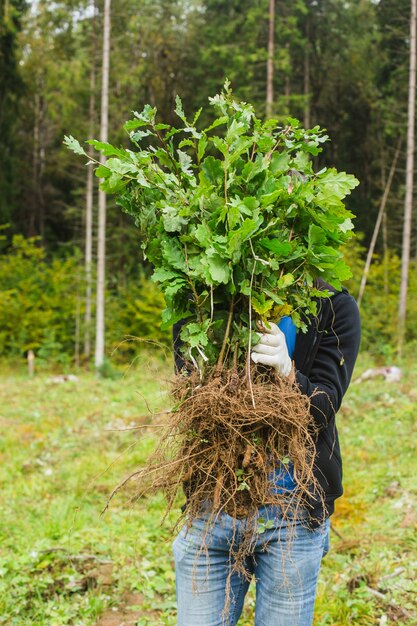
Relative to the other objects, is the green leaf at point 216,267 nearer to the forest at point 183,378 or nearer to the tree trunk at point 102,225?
the forest at point 183,378

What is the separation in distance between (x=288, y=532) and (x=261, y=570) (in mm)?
184

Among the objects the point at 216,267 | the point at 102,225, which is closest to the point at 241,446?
the point at 216,267

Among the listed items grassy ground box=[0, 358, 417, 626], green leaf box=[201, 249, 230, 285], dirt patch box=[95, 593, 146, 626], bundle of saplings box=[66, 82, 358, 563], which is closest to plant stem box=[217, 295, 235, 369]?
bundle of saplings box=[66, 82, 358, 563]

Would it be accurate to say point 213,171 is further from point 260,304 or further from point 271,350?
point 271,350

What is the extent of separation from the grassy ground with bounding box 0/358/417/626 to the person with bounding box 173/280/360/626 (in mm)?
302

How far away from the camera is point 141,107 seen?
2192cm

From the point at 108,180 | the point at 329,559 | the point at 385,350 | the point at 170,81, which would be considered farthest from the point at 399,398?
the point at 170,81

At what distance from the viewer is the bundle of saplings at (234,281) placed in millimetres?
1784

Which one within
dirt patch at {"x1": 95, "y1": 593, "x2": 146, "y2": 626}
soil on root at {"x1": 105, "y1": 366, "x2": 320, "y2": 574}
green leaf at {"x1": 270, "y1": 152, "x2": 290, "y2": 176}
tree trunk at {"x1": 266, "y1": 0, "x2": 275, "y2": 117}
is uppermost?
tree trunk at {"x1": 266, "y1": 0, "x2": 275, "y2": 117}

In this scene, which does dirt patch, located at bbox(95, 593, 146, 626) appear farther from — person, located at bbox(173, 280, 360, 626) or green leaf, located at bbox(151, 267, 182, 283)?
green leaf, located at bbox(151, 267, 182, 283)

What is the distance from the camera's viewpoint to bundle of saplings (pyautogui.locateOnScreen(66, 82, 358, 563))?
1.78 metres

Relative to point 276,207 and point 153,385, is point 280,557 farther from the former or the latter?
point 153,385

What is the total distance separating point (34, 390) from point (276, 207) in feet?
36.2

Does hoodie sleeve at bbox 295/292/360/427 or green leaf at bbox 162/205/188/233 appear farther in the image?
hoodie sleeve at bbox 295/292/360/427
